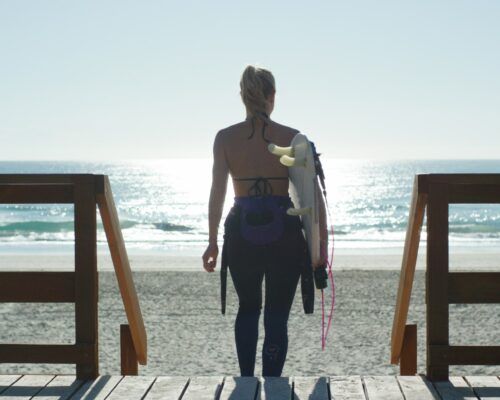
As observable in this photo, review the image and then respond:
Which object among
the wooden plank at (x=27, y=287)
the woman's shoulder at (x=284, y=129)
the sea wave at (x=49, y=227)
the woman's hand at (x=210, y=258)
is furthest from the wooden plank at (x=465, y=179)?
the sea wave at (x=49, y=227)

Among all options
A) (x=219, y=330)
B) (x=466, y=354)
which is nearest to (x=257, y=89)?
(x=466, y=354)

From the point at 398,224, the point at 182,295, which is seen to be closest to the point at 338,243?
the point at 398,224

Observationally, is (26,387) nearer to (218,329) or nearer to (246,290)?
(246,290)

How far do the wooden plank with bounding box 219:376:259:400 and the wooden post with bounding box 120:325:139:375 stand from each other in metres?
0.60

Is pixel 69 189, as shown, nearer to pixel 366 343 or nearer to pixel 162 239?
pixel 366 343

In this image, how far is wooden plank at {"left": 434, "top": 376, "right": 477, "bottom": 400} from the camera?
12.0ft

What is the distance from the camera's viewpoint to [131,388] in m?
3.82

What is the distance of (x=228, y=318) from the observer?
917 centimetres

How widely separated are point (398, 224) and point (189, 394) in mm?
35408

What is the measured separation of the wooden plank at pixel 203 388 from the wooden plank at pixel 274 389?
0.19 metres

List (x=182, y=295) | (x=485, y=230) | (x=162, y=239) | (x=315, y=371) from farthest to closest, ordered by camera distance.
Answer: (x=485, y=230) → (x=162, y=239) → (x=182, y=295) → (x=315, y=371)

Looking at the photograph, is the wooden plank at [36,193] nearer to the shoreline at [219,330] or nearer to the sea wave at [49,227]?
the shoreline at [219,330]

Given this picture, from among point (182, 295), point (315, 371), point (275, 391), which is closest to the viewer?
point (275, 391)

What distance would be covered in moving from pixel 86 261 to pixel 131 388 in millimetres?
611
